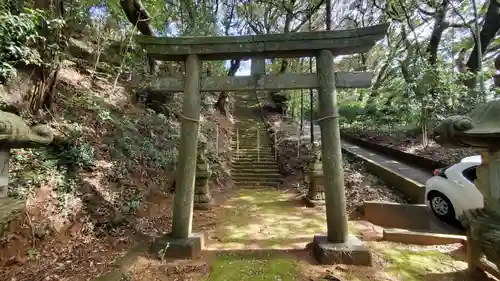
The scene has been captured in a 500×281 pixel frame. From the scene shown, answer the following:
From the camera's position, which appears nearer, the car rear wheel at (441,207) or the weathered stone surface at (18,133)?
the weathered stone surface at (18,133)

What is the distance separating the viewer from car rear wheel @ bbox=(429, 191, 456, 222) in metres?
4.97

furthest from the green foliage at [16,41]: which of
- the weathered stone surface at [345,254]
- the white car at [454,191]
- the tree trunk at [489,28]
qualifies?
the tree trunk at [489,28]

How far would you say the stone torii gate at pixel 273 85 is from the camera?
3.62 m

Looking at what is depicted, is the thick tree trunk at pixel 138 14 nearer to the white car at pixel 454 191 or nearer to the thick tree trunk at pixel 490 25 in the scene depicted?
the white car at pixel 454 191

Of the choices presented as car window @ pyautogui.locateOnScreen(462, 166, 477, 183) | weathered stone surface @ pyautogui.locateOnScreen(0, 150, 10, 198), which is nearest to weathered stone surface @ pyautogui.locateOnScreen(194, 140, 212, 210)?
weathered stone surface @ pyautogui.locateOnScreen(0, 150, 10, 198)

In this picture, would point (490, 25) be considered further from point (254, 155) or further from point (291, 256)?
point (291, 256)

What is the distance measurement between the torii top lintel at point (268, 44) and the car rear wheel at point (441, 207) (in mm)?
3529

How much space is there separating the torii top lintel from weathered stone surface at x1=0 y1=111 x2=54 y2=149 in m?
2.35

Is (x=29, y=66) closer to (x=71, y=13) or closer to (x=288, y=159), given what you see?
(x=71, y=13)

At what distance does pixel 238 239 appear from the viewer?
14.8ft

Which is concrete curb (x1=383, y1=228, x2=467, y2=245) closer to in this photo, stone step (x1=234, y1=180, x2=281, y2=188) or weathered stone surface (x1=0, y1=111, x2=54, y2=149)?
weathered stone surface (x1=0, y1=111, x2=54, y2=149)

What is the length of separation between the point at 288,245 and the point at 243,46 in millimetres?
3275

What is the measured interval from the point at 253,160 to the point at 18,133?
31.3 ft

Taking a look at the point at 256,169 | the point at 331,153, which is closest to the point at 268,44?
the point at 331,153
